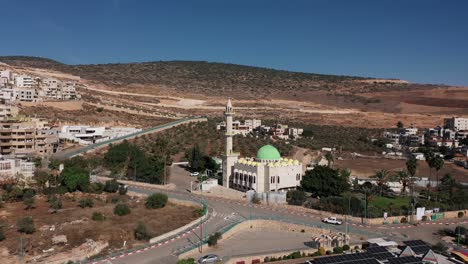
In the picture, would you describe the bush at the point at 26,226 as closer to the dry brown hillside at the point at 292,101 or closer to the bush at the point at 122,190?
the bush at the point at 122,190

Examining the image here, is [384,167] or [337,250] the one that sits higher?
[337,250]

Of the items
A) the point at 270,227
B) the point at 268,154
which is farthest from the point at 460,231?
the point at 268,154

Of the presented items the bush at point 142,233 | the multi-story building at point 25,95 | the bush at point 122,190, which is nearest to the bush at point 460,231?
the bush at point 142,233

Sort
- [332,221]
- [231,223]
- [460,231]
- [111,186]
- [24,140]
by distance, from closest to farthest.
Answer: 1. [460,231]
2. [231,223]
3. [332,221]
4. [111,186]
5. [24,140]

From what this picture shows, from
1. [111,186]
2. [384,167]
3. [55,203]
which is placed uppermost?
[111,186]

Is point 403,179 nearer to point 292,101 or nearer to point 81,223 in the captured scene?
point 81,223

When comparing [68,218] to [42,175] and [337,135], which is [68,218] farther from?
[337,135]

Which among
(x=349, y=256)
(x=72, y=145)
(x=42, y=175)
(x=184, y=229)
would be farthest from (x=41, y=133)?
→ (x=349, y=256)
